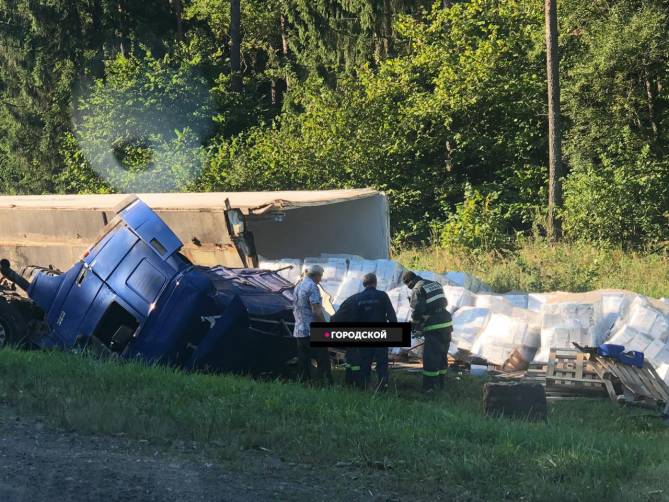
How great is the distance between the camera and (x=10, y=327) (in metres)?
10.7

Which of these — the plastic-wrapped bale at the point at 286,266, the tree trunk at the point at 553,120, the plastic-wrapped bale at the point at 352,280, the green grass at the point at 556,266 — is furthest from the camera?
the tree trunk at the point at 553,120

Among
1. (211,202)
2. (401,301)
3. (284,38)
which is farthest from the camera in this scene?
(284,38)

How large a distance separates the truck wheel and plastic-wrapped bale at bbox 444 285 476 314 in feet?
18.5

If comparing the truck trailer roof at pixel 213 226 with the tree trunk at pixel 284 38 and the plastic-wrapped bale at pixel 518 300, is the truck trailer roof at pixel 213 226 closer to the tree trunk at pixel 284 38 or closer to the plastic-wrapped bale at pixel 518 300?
the plastic-wrapped bale at pixel 518 300

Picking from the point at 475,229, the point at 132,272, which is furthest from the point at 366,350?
the point at 475,229

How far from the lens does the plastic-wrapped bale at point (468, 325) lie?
1178 centimetres

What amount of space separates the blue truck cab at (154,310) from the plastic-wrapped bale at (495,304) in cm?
323

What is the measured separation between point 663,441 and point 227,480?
4.44 meters

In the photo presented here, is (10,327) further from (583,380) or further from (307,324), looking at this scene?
(583,380)

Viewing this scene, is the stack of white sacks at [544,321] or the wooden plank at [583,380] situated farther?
the stack of white sacks at [544,321]

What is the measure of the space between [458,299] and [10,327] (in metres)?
6.00


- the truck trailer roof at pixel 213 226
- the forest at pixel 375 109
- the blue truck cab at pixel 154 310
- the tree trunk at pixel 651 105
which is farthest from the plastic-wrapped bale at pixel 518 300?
the tree trunk at pixel 651 105

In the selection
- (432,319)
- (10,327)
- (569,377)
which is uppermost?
(10,327)

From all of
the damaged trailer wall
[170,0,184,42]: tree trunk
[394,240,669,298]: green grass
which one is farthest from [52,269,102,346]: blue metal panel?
[170,0,184,42]: tree trunk
